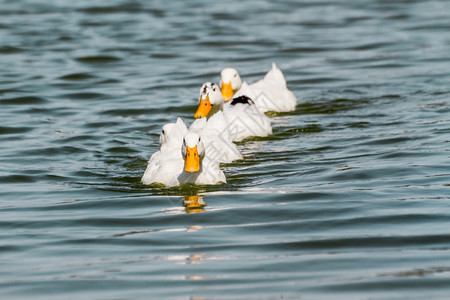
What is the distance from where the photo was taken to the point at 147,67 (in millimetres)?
20719

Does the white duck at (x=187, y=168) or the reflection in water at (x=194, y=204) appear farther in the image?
the white duck at (x=187, y=168)

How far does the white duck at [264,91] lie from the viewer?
15.8m

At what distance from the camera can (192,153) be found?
34.3 feet

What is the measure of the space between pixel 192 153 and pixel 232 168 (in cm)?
164

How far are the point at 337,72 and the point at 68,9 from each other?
11623mm

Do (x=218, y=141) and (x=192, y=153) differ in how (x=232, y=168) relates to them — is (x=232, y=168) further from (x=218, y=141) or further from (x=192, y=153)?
(x=192, y=153)

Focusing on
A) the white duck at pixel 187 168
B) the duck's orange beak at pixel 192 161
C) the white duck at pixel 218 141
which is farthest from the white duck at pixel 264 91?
the duck's orange beak at pixel 192 161

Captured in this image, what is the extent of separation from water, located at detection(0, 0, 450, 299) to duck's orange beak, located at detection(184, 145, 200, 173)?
1.17 ft

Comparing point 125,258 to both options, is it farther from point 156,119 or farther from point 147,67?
point 147,67

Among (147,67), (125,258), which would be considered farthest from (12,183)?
(147,67)

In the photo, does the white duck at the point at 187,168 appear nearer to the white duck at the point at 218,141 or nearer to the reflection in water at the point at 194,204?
the reflection in water at the point at 194,204

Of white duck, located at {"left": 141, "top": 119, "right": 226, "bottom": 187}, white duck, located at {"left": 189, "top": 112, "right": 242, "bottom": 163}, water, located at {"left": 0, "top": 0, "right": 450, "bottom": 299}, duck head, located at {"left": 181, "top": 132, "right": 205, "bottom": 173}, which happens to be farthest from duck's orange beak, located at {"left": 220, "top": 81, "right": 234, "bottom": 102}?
duck head, located at {"left": 181, "top": 132, "right": 205, "bottom": 173}

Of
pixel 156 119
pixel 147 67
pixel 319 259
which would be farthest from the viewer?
pixel 147 67

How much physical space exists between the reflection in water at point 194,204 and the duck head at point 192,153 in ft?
1.00
